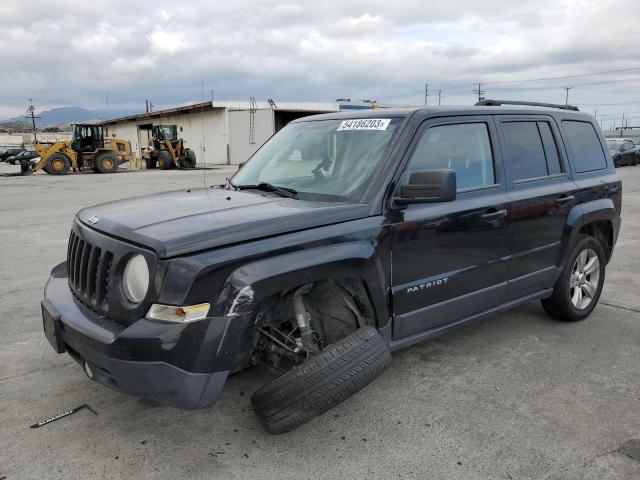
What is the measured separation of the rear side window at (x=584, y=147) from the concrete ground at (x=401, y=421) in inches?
56.1

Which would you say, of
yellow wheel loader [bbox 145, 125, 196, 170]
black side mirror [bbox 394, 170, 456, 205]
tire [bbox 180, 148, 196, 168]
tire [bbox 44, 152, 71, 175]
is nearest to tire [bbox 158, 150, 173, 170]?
yellow wheel loader [bbox 145, 125, 196, 170]

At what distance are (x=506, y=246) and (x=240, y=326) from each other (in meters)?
2.18

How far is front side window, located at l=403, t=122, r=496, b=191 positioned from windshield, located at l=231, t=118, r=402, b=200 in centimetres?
23

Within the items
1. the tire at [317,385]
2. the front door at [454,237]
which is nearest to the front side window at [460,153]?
the front door at [454,237]

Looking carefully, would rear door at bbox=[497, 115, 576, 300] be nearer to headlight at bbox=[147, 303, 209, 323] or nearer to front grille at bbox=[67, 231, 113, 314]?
headlight at bbox=[147, 303, 209, 323]

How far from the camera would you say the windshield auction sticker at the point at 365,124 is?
11.7 feet

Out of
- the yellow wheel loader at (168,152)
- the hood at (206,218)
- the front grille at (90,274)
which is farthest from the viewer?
the yellow wheel loader at (168,152)

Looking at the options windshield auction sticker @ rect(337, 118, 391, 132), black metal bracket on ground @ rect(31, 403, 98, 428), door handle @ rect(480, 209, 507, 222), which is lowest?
black metal bracket on ground @ rect(31, 403, 98, 428)

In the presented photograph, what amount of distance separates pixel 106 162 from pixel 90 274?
26729 millimetres

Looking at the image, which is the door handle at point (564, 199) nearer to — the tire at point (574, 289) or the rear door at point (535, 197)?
the rear door at point (535, 197)

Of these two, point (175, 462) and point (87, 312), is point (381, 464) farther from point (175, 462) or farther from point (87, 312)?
point (87, 312)

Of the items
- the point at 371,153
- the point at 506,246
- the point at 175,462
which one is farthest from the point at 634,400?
the point at 175,462

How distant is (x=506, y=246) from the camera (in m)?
3.90

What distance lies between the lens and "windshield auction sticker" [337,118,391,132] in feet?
11.7
